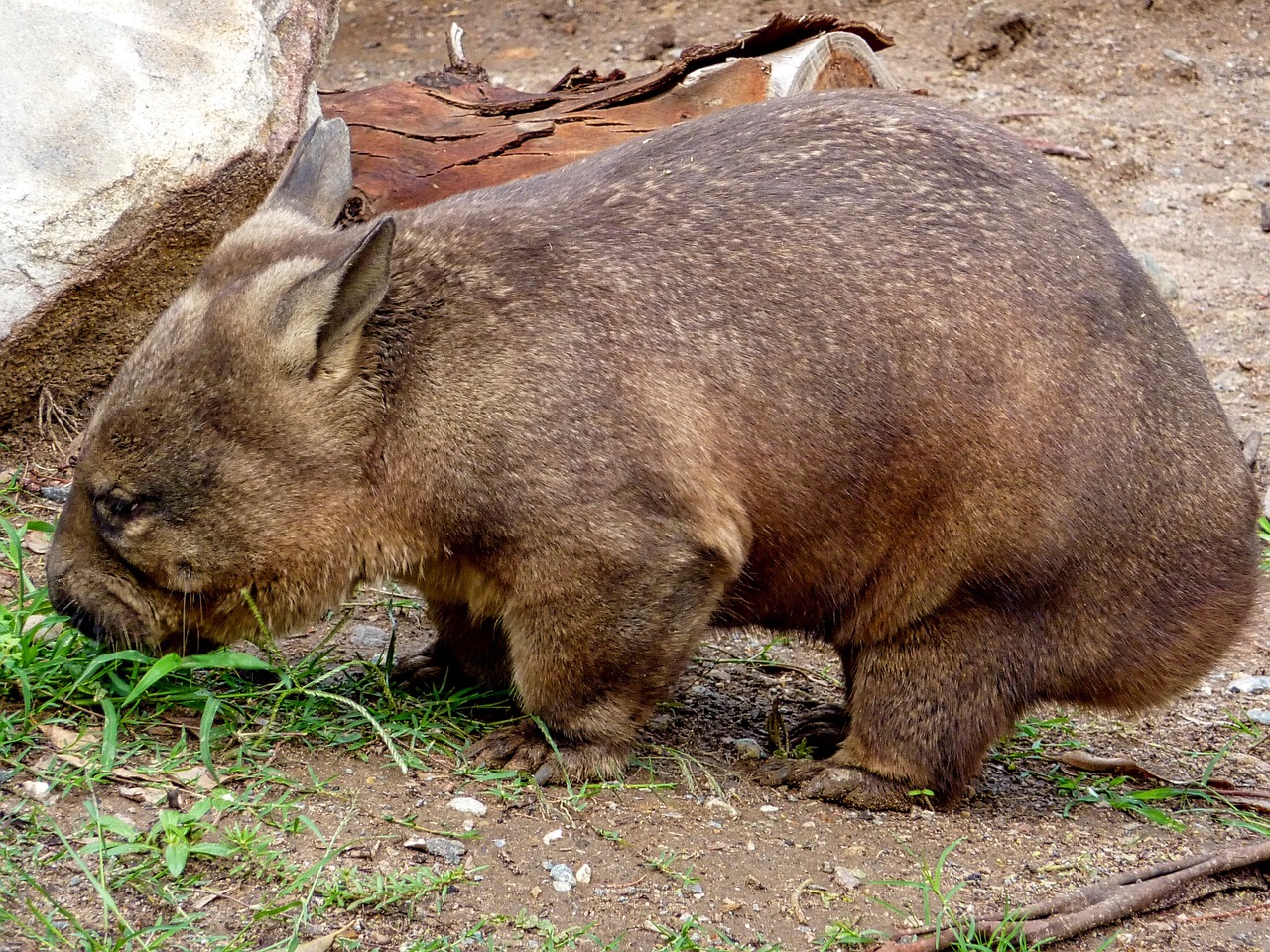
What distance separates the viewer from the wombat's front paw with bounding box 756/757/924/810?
3.93 metres

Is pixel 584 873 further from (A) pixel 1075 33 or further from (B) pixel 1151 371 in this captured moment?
(A) pixel 1075 33

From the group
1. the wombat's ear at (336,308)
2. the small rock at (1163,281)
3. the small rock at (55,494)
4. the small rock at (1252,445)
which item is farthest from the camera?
the small rock at (1163,281)

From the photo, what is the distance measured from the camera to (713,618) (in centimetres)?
396

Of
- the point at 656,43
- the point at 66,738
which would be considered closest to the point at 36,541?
the point at 66,738

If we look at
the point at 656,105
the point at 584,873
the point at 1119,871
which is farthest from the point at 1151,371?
the point at 656,105

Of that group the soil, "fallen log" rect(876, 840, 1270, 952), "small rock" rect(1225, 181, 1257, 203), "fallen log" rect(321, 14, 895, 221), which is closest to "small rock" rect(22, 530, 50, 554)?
the soil

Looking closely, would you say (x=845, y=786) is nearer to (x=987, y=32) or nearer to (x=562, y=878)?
(x=562, y=878)

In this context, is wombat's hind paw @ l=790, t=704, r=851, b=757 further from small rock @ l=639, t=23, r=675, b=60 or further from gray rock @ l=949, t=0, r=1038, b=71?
gray rock @ l=949, t=0, r=1038, b=71

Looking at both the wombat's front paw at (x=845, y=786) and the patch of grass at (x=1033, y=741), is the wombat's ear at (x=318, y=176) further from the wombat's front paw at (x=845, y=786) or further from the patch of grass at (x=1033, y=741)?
the patch of grass at (x=1033, y=741)

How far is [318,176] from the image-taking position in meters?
4.06

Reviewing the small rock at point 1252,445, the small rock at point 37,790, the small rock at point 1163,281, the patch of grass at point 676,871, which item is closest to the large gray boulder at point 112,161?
the small rock at point 37,790

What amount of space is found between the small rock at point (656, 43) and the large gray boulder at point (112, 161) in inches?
183

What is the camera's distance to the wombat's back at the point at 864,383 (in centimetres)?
359

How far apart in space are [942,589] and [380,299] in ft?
5.20
